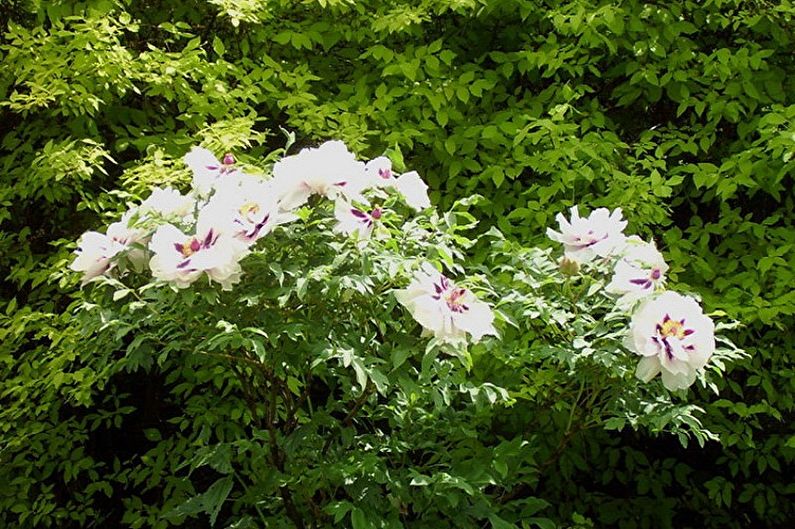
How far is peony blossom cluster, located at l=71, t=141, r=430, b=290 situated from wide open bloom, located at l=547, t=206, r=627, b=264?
0.34 meters

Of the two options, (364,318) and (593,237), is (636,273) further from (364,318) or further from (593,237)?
(364,318)

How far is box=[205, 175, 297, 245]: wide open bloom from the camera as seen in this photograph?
5.85 ft

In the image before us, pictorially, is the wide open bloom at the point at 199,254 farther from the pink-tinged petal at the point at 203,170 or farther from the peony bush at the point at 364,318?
the pink-tinged petal at the point at 203,170

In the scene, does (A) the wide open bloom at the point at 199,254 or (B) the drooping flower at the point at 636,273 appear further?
(B) the drooping flower at the point at 636,273

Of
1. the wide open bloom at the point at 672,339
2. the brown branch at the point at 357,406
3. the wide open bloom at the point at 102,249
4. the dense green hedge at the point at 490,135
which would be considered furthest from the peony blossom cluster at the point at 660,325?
the wide open bloom at the point at 102,249

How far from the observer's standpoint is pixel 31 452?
121 inches

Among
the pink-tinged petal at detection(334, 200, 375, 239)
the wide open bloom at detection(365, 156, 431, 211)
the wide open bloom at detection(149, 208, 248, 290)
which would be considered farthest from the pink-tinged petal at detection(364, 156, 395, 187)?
the wide open bloom at detection(149, 208, 248, 290)

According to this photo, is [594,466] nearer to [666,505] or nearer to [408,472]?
[666,505]

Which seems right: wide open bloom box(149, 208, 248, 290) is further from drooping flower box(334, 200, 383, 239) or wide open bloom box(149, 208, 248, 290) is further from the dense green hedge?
the dense green hedge

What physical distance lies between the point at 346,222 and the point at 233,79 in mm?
1522

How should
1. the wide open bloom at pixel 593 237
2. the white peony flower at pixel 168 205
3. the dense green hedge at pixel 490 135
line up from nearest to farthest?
1. the white peony flower at pixel 168 205
2. the wide open bloom at pixel 593 237
3. the dense green hedge at pixel 490 135

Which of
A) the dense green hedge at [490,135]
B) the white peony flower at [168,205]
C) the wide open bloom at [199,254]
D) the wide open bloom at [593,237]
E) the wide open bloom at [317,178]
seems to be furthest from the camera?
the dense green hedge at [490,135]

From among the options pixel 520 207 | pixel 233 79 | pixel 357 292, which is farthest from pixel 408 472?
pixel 233 79

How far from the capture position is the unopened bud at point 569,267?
212cm
